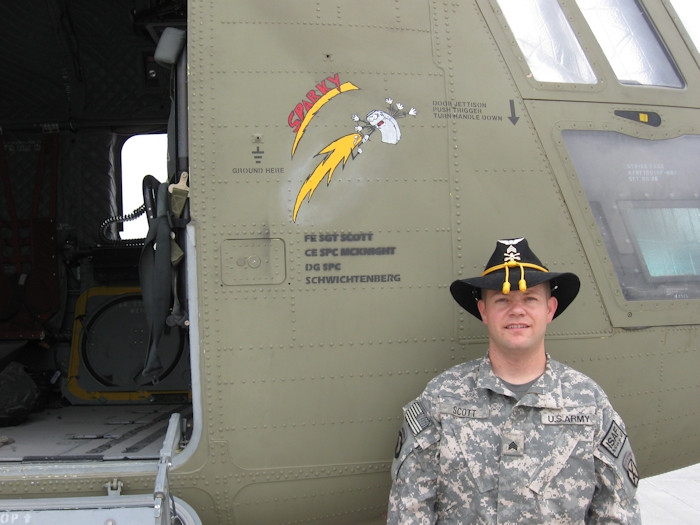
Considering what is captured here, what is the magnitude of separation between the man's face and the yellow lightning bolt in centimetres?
92

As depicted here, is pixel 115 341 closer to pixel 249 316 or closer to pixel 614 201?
pixel 249 316

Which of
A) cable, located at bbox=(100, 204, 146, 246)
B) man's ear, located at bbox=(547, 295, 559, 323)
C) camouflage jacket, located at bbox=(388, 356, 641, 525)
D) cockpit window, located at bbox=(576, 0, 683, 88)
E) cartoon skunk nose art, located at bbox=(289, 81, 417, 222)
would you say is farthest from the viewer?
cable, located at bbox=(100, 204, 146, 246)

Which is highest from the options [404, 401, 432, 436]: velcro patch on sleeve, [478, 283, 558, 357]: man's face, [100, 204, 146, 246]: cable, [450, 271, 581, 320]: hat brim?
[100, 204, 146, 246]: cable

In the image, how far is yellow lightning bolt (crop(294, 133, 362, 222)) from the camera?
2725 millimetres

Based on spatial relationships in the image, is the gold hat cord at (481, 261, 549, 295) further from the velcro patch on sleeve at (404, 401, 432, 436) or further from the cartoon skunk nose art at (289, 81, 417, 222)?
the cartoon skunk nose art at (289, 81, 417, 222)

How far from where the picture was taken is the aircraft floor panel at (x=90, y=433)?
2.79 meters

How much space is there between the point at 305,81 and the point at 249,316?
1102mm

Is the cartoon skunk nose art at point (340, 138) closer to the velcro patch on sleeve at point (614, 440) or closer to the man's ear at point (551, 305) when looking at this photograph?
the man's ear at point (551, 305)

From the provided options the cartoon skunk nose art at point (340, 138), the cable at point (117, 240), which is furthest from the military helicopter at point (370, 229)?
the cable at point (117, 240)

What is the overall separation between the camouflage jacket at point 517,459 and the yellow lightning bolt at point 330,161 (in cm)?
107

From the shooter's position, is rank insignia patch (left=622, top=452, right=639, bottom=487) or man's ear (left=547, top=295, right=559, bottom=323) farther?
man's ear (left=547, top=295, right=559, bottom=323)

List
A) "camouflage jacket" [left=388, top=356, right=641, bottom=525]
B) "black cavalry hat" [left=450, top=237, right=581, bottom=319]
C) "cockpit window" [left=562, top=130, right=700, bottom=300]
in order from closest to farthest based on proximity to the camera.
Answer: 1. "camouflage jacket" [left=388, top=356, right=641, bottom=525]
2. "black cavalry hat" [left=450, top=237, right=581, bottom=319]
3. "cockpit window" [left=562, top=130, right=700, bottom=300]

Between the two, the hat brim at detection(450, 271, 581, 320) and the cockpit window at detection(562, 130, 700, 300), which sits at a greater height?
the cockpit window at detection(562, 130, 700, 300)

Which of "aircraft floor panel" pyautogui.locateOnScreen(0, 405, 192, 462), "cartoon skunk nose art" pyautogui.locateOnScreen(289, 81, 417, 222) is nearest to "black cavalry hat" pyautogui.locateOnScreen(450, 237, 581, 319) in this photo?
"cartoon skunk nose art" pyautogui.locateOnScreen(289, 81, 417, 222)
